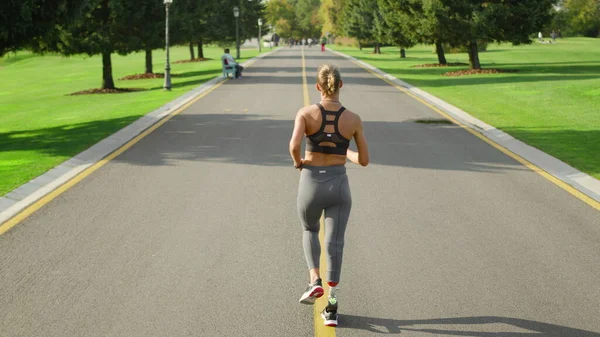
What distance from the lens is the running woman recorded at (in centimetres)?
555

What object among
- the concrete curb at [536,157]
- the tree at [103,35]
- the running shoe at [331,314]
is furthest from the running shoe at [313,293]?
the tree at [103,35]

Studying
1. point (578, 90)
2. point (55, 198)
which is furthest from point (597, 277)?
point (578, 90)

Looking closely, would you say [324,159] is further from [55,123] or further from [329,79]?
[55,123]

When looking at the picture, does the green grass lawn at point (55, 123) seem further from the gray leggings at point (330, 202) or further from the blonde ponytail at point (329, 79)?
the blonde ponytail at point (329, 79)

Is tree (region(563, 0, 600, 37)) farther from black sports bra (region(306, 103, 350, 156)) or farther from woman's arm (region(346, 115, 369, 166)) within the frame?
black sports bra (region(306, 103, 350, 156))

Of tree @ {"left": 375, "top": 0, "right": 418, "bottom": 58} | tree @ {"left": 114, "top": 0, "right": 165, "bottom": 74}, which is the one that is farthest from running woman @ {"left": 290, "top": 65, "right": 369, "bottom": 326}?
tree @ {"left": 375, "top": 0, "right": 418, "bottom": 58}

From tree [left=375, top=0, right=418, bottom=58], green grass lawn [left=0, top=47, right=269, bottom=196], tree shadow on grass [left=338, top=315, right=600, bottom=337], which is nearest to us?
tree shadow on grass [left=338, top=315, right=600, bottom=337]

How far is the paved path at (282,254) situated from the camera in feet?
18.7

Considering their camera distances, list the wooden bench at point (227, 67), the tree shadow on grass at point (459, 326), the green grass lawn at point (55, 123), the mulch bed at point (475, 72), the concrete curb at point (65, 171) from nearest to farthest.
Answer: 1. the tree shadow on grass at point (459, 326)
2. the concrete curb at point (65, 171)
3. the green grass lawn at point (55, 123)
4. the wooden bench at point (227, 67)
5. the mulch bed at point (475, 72)

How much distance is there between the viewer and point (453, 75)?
1585 inches

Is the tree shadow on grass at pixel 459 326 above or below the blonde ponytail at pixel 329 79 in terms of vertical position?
below

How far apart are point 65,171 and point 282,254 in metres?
6.17

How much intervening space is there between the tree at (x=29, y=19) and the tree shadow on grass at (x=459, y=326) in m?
14.4

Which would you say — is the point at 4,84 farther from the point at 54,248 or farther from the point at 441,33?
the point at 54,248
